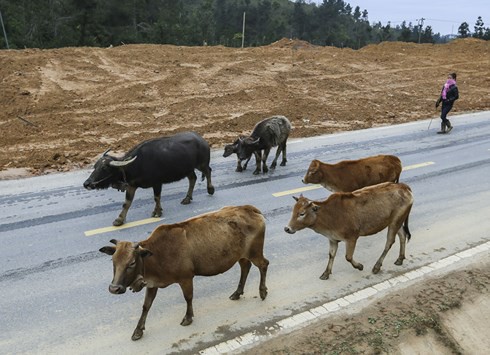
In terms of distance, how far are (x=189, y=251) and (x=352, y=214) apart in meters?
2.88

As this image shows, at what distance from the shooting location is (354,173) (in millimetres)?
9344

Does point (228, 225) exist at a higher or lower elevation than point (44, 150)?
higher

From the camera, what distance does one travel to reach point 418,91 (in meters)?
26.9

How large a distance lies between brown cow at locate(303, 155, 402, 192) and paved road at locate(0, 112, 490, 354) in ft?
3.75

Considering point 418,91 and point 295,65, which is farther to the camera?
point 295,65

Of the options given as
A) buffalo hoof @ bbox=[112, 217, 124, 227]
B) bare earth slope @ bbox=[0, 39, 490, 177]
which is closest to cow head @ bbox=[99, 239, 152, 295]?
buffalo hoof @ bbox=[112, 217, 124, 227]

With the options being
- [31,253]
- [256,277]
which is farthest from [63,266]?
[256,277]

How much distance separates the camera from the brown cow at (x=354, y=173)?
933 centimetres

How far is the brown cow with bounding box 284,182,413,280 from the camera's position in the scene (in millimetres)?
7121

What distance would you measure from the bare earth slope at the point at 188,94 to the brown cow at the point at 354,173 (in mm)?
6912

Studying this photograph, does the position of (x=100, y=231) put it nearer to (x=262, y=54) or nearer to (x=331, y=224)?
(x=331, y=224)

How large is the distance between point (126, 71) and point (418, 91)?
17777 mm

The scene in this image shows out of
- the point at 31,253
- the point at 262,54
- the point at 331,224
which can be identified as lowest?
the point at 31,253

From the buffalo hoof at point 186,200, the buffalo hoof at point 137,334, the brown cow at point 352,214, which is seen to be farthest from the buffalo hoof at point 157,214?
the buffalo hoof at point 137,334
